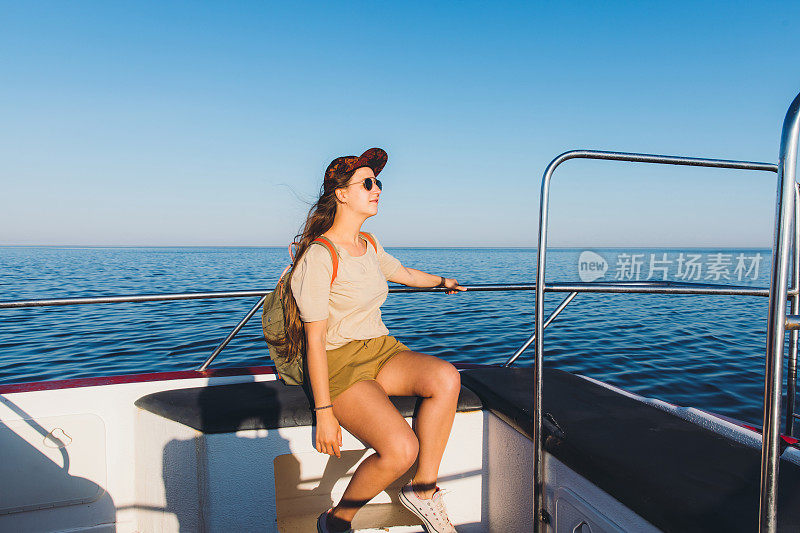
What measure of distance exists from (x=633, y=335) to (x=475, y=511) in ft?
27.3

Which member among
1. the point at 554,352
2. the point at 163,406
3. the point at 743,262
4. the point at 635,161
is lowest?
the point at 554,352

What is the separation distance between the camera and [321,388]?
1.67 meters

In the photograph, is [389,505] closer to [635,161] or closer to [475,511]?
[475,511]

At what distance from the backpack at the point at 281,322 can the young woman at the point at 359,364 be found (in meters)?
0.03

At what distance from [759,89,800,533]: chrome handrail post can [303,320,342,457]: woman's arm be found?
1.20m

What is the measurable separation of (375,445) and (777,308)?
1.24m

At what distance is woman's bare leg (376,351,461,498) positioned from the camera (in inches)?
70.3

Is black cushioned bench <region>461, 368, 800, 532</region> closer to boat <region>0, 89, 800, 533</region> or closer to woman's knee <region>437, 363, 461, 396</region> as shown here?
boat <region>0, 89, 800, 533</region>

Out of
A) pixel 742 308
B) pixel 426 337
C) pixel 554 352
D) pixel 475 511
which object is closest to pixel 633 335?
pixel 554 352

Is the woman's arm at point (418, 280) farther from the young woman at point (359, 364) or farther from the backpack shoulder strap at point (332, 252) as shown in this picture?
the backpack shoulder strap at point (332, 252)

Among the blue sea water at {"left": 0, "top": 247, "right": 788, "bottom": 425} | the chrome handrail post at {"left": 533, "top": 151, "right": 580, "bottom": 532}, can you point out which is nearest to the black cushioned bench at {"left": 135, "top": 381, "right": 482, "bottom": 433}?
the chrome handrail post at {"left": 533, "top": 151, "right": 580, "bottom": 532}

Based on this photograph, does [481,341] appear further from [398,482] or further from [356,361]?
[356,361]

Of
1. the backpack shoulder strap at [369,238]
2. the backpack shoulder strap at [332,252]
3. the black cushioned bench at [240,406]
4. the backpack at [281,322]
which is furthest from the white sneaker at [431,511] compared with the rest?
the backpack shoulder strap at [369,238]

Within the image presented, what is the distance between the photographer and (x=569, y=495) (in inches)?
60.4
